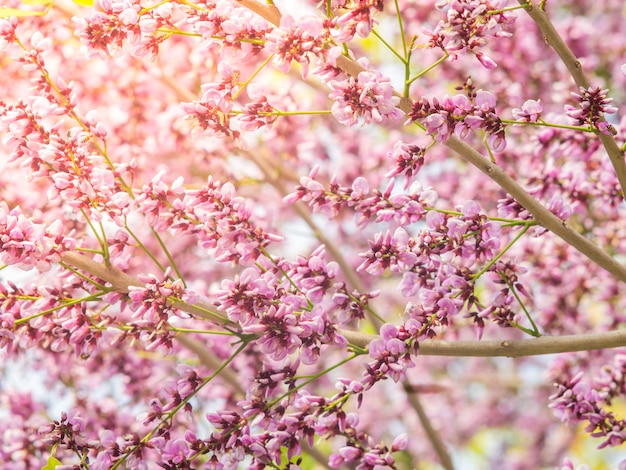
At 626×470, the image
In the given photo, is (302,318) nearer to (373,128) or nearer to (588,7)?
(373,128)

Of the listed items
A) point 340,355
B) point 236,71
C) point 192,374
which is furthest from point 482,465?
point 236,71

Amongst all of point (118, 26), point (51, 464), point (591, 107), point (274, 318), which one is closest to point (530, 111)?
point (591, 107)

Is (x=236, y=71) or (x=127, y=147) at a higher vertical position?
(x=127, y=147)

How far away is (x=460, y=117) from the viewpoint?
2293mm

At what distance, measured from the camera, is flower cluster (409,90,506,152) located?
224cm

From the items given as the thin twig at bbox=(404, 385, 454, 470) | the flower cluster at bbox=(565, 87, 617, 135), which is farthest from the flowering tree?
the thin twig at bbox=(404, 385, 454, 470)

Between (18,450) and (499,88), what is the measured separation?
129 inches

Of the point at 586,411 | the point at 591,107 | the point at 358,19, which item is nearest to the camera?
the point at 358,19

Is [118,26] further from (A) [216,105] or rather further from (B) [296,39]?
(B) [296,39]

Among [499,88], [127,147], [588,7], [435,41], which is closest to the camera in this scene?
[435,41]

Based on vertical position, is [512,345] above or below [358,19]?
below

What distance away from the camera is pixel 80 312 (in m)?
2.59

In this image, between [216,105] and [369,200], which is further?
[369,200]

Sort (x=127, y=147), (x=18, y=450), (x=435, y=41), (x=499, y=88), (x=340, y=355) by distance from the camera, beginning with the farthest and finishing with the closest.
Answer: (x=340, y=355) → (x=499, y=88) → (x=127, y=147) → (x=18, y=450) → (x=435, y=41)
